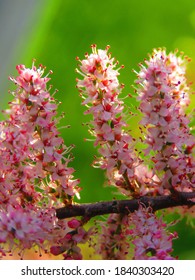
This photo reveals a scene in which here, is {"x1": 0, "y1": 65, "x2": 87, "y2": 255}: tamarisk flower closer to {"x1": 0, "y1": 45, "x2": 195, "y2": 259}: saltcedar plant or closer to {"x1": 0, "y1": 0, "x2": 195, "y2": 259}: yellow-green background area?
{"x1": 0, "y1": 45, "x2": 195, "y2": 259}: saltcedar plant

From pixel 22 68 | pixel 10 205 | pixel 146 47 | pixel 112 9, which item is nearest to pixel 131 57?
pixel 146 47

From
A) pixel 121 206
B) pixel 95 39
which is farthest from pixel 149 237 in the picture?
pixel 95 39

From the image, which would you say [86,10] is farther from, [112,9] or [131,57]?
[131,57]

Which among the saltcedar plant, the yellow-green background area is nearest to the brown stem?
the saltcedar plant

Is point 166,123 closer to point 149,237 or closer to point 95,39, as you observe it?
point 149,237

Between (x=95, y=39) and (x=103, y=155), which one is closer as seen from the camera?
(x=103, y=155)

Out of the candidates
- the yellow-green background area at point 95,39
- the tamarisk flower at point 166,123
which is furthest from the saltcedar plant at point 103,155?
the yellow-green background area at point 95,39
